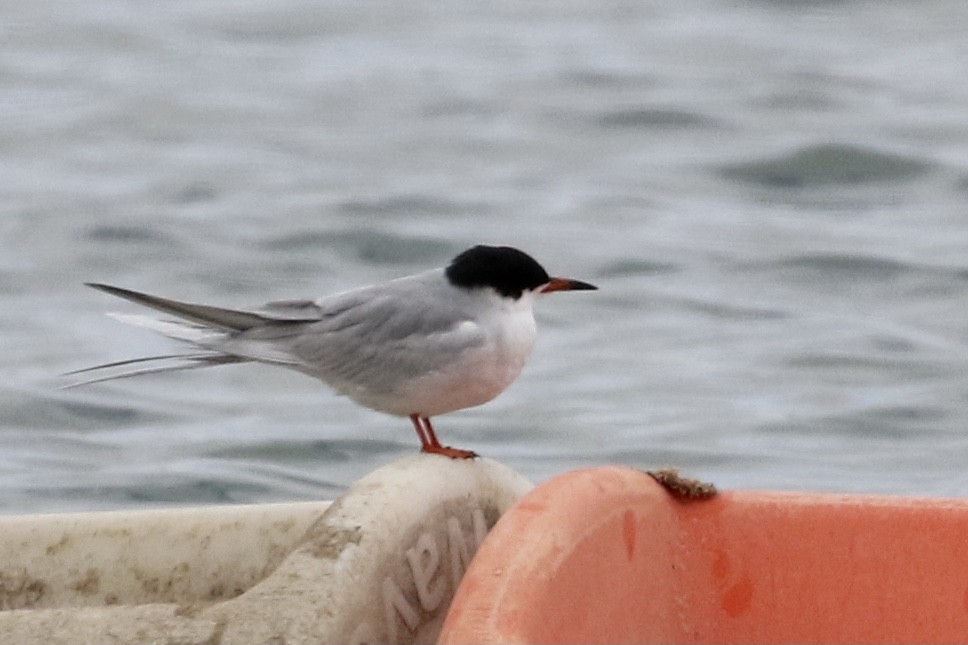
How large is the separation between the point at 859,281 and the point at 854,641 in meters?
8.87

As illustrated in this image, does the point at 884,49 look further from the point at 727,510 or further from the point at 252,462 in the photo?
the point at 727,510

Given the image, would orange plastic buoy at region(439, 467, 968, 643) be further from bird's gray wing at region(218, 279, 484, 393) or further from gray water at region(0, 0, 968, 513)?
gray water at region(0, 0, 968, 513)

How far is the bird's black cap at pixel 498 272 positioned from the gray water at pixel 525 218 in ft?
13.3

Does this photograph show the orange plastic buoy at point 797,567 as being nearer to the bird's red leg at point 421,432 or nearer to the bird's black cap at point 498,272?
the bird's red leg at point 421,432

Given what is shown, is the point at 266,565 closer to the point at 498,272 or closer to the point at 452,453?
the point at 452,453

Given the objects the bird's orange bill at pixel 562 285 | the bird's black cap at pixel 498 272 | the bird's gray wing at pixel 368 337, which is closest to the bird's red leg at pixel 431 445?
the bird's gray wing at pixel 368 337

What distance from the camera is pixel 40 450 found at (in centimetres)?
1031

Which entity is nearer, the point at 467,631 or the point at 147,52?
the point at 467,631

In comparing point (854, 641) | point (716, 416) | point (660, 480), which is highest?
point (660, 480)

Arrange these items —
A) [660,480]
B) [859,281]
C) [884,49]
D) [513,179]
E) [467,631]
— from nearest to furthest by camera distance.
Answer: [467,631] < [660,480] < [859,281] < [513,179] < [884,49]

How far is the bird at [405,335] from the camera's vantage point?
516cm

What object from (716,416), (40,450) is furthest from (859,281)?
(40,450)

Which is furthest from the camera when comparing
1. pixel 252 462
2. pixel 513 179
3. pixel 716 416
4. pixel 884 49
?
pixel 884 49

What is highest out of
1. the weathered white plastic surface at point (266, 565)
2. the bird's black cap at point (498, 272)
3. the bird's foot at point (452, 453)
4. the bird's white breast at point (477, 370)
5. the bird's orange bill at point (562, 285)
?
the bird's black cap at point (498, 272)
